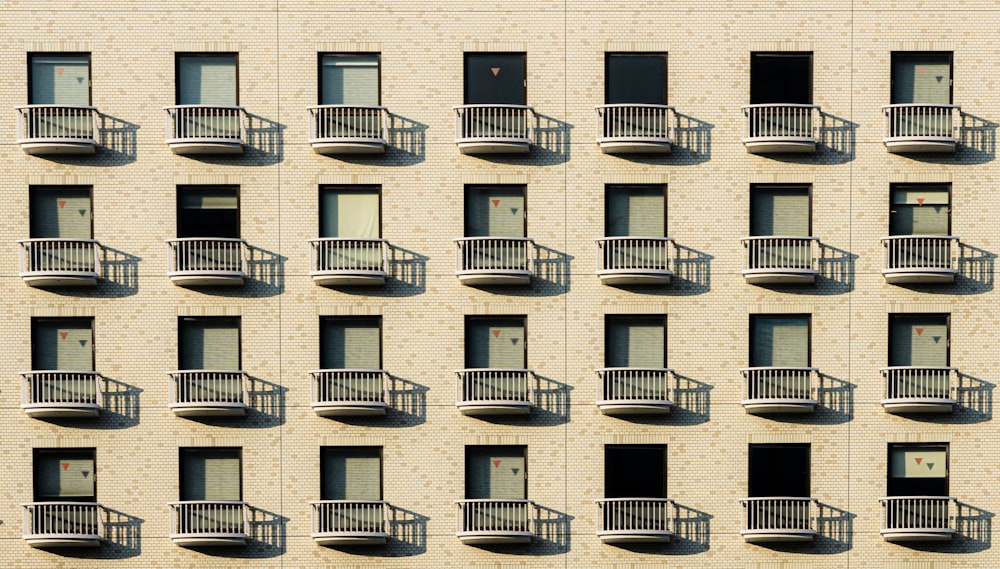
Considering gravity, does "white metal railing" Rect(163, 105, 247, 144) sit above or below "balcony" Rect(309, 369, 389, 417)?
above

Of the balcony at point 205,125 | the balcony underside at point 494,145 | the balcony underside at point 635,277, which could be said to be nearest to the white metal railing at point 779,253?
the balcony underside at point 635,277

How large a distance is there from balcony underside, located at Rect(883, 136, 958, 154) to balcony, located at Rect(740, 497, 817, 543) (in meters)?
10.9

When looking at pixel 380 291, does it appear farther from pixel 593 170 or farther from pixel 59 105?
pixel 59 105

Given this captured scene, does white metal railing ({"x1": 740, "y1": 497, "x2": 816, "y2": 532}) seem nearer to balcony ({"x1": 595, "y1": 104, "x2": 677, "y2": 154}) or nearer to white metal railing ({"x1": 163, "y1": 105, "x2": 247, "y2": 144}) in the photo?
balcony ({"x1": 595, "y1": 104, "x2": 677, "y2": 154})

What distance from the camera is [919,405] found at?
106 feet

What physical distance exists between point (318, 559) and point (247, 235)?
392 inches

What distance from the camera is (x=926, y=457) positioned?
33156 millimetres

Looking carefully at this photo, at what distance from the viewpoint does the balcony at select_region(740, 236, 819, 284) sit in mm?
32781

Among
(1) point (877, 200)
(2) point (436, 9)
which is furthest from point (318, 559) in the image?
(1) point (877, 200)

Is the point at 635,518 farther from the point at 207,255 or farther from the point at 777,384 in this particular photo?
the point at 207,255

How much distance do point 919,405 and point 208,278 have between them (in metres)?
21.4

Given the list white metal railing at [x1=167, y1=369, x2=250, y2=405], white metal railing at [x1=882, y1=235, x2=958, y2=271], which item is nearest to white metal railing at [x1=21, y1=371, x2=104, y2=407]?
white metal railing at [x1=167, y1=369, x2=250, y2=405]

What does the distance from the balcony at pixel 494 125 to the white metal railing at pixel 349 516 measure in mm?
11064

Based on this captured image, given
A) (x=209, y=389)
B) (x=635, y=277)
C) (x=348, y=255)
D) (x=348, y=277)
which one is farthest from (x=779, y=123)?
(x=209, y=389)
